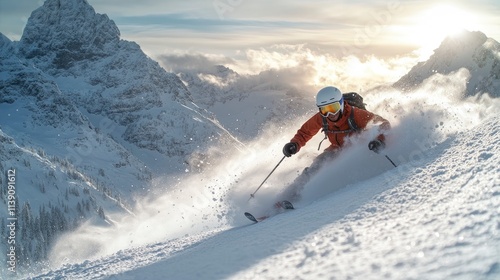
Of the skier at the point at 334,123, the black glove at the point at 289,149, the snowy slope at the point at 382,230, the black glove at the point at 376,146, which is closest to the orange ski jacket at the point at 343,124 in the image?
the skier at the point at 334,123

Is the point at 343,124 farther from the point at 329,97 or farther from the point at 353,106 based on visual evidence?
the point at 329,97

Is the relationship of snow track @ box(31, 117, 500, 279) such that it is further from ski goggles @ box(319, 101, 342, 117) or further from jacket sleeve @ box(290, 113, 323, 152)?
jacket sleeve @ box(290, 113, 323, 152)

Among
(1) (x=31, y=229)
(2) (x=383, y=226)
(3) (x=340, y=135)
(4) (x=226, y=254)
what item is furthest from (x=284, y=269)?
(1) (x=31, y=229)

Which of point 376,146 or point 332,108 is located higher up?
point 332,108

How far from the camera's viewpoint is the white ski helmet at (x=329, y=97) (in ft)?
29.3

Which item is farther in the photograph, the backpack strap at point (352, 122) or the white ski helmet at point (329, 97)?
the backpack strap at point (352, 122)

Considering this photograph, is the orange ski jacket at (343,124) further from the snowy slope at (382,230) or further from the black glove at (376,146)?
the black glove at (376,146)

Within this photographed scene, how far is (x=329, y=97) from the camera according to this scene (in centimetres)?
895

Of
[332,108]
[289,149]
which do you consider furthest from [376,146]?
[289,149]

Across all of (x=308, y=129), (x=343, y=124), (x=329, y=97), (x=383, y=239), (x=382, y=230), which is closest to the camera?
(x=383, y=239)

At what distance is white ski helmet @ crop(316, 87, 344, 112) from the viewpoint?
8.95 meters

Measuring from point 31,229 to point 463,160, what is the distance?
314ft

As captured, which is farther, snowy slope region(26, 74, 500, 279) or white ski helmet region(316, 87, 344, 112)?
white ski helmet region(316, 87, 344, 112)

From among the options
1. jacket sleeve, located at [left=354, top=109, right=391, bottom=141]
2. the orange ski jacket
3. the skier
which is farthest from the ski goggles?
jacket sleeve, located at [left=354, top=109, right=391, bottom=141]
